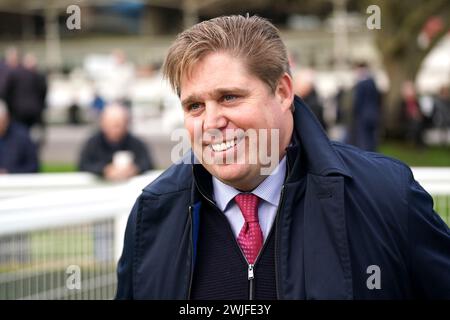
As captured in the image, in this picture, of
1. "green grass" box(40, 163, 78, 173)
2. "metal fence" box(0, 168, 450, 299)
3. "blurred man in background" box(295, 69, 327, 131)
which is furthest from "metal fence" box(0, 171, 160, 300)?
"green grass" box(40, 163, 78, 173)

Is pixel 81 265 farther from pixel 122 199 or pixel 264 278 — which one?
pixel 264 278

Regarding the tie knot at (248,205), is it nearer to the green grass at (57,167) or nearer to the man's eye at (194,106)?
the man's eye at (194,106)

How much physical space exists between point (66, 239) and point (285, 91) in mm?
1700

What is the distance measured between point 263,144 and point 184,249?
1.26 feet

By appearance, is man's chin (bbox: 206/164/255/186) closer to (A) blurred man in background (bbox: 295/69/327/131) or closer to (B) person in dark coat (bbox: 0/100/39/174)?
(B) person in dark coat (bbox: 0/100/39/174)

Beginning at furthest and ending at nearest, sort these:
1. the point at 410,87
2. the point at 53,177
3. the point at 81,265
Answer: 1. the point at 410,87
2. the point at 53,177
3. the point at 81,265

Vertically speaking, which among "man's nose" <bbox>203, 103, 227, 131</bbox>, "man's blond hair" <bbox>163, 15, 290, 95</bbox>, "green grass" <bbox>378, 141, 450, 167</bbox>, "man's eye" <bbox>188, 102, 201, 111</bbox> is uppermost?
"man's blond hair" <bbox>163, 15, 290, 95</bbox>

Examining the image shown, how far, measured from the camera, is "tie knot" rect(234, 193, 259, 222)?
240 centimetres

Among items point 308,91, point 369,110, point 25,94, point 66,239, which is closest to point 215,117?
point 66,239

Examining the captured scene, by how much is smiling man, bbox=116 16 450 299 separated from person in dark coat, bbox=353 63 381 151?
10715 millimetres

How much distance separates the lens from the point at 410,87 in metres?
17.8

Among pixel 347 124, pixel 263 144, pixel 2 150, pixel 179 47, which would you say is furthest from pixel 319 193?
pixel 347 124

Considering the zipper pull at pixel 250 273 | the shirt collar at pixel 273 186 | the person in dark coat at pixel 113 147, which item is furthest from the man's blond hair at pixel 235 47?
the person in dark coat at pixel 113 147

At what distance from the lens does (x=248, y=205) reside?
7.93 ft
